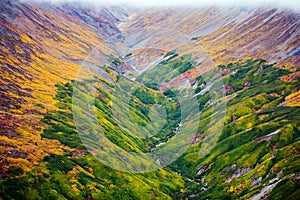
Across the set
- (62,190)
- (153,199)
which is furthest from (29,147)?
(153,199)

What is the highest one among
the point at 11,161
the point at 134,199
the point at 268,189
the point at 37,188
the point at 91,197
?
the point at 11,161

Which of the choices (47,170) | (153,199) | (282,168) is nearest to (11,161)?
(47,170)

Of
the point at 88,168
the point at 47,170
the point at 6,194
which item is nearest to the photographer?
the point at 6,194

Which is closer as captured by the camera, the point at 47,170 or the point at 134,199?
the point at 47,170

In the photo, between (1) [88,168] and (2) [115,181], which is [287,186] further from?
(1) [88,168]

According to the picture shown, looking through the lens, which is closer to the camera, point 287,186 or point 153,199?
point 287,186

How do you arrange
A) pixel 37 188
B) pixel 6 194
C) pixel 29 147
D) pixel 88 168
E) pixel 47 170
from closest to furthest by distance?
pixel 6 194, pixel 37 188, pixel 47 170, pixel 29 147, pixel 88 168

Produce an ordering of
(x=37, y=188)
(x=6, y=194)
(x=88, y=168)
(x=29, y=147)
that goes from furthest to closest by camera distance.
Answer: (x=88, y=168)
(x=29, y=147)
(x=37, y=188)
(x=6, y=194)

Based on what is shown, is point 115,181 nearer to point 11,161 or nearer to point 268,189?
point 11,161

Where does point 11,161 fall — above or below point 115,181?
above
